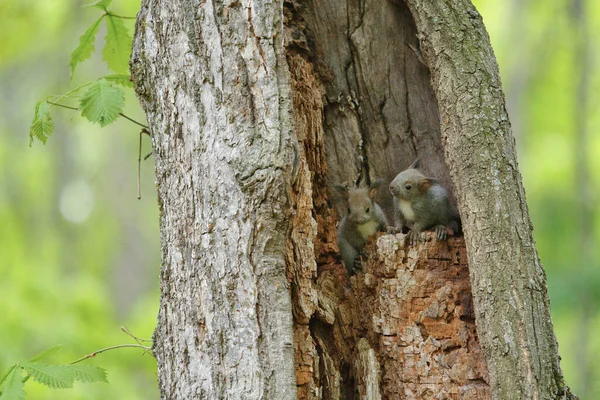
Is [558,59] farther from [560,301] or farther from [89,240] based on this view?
[89,240]

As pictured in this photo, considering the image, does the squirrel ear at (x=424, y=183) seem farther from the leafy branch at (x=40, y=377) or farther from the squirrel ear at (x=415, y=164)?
the leafy branch at (x=40, y=377)

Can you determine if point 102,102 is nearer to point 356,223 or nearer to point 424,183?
point 356,223

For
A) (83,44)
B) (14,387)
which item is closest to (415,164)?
(83,44)

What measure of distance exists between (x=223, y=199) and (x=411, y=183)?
146cm

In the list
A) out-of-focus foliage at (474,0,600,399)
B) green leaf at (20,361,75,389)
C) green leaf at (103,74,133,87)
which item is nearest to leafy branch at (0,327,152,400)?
green leaf at (20,361,75,389)

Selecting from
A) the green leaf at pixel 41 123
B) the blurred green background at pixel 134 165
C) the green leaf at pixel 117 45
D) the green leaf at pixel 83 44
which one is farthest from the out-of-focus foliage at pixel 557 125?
the green leaf at pixel 41 123

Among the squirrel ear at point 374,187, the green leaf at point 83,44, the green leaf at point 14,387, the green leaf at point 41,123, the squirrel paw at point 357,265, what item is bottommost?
the green leaf at point 14,387

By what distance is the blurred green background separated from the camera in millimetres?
10492

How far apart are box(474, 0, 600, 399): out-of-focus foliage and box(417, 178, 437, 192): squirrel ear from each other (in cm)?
637

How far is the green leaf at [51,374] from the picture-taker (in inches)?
111

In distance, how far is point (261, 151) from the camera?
2.60 meters

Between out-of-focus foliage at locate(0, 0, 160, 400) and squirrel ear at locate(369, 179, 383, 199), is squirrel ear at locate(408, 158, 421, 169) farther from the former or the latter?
out-of-focus foliage at locate(0, 0, 160, 400)

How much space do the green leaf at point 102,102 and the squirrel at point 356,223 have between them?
133 centimetres

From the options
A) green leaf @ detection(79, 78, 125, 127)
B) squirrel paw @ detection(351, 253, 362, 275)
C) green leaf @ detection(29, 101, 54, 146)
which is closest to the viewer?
green leaf @ detection(79, 78, 125, 127)
